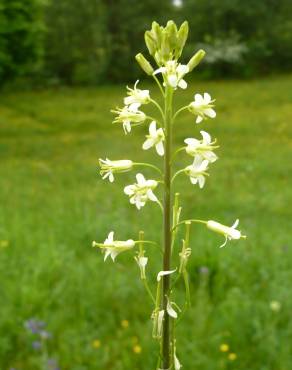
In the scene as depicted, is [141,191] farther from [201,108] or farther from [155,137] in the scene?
[201,108]

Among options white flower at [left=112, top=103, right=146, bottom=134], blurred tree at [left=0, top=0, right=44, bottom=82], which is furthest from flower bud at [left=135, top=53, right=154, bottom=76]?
blurred tree at [left=0, top=0, right=44, bottom=82]

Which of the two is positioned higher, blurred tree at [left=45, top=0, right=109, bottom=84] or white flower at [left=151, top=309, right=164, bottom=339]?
blurred tree at [left=45, top=0, right=109, bottom=84]

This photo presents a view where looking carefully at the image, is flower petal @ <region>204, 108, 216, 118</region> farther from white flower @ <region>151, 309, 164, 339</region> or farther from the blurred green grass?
the blurred green grass

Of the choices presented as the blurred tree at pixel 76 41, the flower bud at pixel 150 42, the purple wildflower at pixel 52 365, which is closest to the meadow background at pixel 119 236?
the purple wildflower at pixel 52 365

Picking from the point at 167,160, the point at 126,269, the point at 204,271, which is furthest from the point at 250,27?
the point at 167,160

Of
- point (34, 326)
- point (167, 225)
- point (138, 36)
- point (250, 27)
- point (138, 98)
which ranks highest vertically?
point (250, 27)

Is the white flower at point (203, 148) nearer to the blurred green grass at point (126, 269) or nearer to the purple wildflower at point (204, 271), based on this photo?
the blurred green grass at point (126, 269)

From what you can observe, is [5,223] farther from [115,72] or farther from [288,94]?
[115,72]
